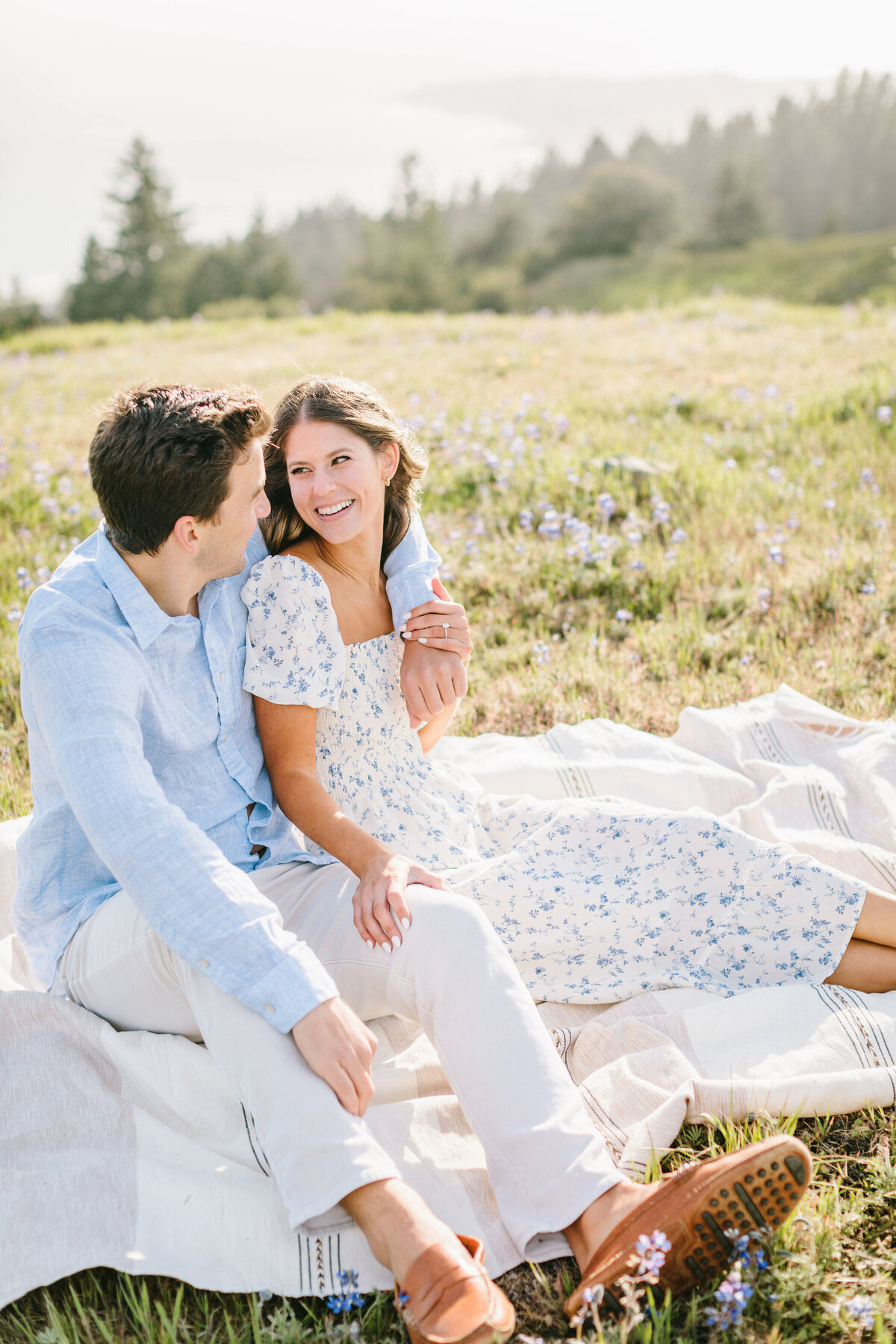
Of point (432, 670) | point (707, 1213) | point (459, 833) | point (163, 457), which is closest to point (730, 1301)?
point (707, 1213)

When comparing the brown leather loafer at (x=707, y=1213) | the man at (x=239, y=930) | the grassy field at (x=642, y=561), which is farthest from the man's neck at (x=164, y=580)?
the brown leather loafer at (x=707, y=1213)

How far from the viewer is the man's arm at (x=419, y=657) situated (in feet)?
9.02

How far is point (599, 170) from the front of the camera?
41.4 m

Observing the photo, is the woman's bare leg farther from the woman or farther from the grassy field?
the grassy field

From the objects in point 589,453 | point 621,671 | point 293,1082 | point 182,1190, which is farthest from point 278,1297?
point 589,453

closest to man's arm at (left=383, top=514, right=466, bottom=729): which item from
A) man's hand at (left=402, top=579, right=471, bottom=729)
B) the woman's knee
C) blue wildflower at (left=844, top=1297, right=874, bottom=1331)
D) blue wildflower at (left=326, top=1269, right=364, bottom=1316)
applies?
man's hand at (left=402, top=579, right=471, bottom=729)

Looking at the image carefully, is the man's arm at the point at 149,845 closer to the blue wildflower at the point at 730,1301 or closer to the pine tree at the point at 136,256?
the blue wildflower at the point at 730,1301

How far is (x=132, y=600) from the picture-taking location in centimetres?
228

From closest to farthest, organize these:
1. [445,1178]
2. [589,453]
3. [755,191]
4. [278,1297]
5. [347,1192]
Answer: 1. [347,1192]
2. [278,1297]
3. [445,1178]
4. [589,453]
5. [755,191]

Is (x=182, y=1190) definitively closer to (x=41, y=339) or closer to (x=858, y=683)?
(x=858, y=683)

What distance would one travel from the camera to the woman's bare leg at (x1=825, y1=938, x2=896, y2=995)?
2697 millimetres

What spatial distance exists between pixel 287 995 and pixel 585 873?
1028 millimetres

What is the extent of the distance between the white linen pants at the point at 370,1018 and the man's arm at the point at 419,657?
0.57 m

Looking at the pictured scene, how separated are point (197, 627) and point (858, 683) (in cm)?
292
